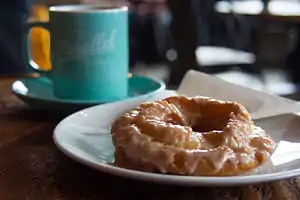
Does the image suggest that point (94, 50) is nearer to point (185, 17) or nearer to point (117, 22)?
point (117, 22)

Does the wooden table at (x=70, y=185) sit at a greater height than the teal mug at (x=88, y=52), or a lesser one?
lesser

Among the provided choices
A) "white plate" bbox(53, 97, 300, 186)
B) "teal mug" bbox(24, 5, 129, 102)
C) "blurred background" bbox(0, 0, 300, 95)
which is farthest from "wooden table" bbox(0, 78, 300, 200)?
"blurred background" bbox(0, 0, 300, 95)

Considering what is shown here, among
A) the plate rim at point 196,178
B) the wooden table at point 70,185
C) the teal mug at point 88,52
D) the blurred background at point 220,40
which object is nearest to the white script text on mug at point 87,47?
the teal mug at point 88,52

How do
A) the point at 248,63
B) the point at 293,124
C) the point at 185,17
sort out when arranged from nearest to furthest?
the point at 293,124, the point at 185,17, the point at 248,63

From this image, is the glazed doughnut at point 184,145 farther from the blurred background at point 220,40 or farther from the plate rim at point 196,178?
the blurred background at point 220,40

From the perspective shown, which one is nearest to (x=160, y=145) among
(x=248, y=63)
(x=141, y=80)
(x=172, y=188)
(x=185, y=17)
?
(x=172, y=188)

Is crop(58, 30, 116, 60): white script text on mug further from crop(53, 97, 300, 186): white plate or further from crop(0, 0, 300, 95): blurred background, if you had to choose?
crop(0, 0, 300, 95): blurred background

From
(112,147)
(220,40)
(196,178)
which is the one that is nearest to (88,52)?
(112,147)
